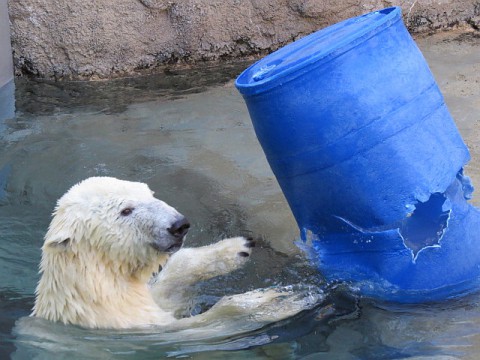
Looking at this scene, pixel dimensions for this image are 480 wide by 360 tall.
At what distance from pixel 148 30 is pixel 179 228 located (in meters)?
3.53

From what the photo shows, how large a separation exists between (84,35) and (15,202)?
83.4 inches

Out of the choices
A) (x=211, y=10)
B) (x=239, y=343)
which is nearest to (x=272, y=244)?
(x=239, y=343)

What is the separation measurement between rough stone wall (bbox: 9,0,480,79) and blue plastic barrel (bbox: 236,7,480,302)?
326 cm

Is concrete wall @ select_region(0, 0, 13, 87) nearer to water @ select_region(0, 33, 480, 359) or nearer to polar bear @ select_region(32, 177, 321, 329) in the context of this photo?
water @ select_region(0, 33, 480, 359)

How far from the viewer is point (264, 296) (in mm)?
A: 3299

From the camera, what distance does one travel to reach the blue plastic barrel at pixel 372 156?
113 inches

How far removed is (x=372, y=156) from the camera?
115 inches

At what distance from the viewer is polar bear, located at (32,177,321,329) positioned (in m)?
3.21

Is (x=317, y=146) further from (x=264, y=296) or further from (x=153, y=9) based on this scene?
(x=153, y=9)

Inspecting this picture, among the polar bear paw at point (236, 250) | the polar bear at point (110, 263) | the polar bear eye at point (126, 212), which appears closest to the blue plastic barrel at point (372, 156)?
the polar bear at point (110, 263)

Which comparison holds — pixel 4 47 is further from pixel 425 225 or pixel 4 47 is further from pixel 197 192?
pixel 425 225

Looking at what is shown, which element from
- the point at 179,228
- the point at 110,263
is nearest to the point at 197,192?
the point at 110,263

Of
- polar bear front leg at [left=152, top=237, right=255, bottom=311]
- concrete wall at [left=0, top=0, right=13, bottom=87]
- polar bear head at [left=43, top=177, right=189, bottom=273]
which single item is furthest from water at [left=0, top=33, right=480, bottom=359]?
polar bear head at [left=43, top=177, right=189, bottom=273]

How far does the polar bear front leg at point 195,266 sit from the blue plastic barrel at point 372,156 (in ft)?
1.73
